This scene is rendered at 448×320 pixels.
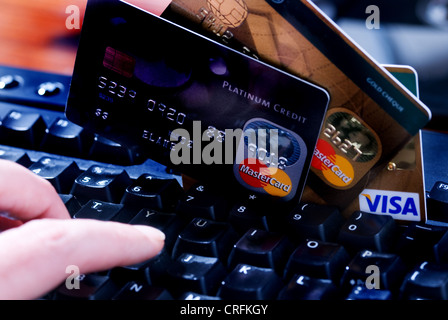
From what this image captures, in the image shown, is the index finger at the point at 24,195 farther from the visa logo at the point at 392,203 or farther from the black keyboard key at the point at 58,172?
the visa logo at the point at 392,203

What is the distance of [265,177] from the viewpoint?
1.80ft

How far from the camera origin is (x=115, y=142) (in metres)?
0.62

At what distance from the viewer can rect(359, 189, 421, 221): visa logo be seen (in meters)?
0.53

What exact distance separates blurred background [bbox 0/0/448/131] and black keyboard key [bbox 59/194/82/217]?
32 centimetres

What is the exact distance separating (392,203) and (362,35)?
22.8 inches

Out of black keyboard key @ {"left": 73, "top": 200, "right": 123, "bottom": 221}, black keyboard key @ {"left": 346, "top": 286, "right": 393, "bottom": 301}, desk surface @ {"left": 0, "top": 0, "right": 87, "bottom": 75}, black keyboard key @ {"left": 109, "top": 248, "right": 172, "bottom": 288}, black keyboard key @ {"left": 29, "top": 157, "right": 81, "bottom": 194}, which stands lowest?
desk surface @ {"left": 0, "top": 0, "right": 87, "bottom": 75}

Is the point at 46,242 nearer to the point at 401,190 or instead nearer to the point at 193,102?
the point at 193,102

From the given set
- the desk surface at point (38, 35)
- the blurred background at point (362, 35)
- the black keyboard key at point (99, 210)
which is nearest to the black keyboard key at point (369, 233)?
the black keyboard key at point (99, 210)

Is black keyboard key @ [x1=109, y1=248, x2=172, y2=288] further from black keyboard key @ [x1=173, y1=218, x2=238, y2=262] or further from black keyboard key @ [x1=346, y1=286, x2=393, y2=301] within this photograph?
black keyboard key @ [x1=346, y1=286, x2=393, y2=301]

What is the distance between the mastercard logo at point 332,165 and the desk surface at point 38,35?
1.44 feet

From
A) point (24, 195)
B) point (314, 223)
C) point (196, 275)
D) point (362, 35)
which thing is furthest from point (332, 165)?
point (362, 35)

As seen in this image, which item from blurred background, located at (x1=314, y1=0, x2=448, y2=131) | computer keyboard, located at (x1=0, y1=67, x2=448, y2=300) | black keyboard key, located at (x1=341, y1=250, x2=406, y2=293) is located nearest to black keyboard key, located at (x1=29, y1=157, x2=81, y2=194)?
computer keyboard, located at (x1=0, y1=67, x2=448, y2=300)
